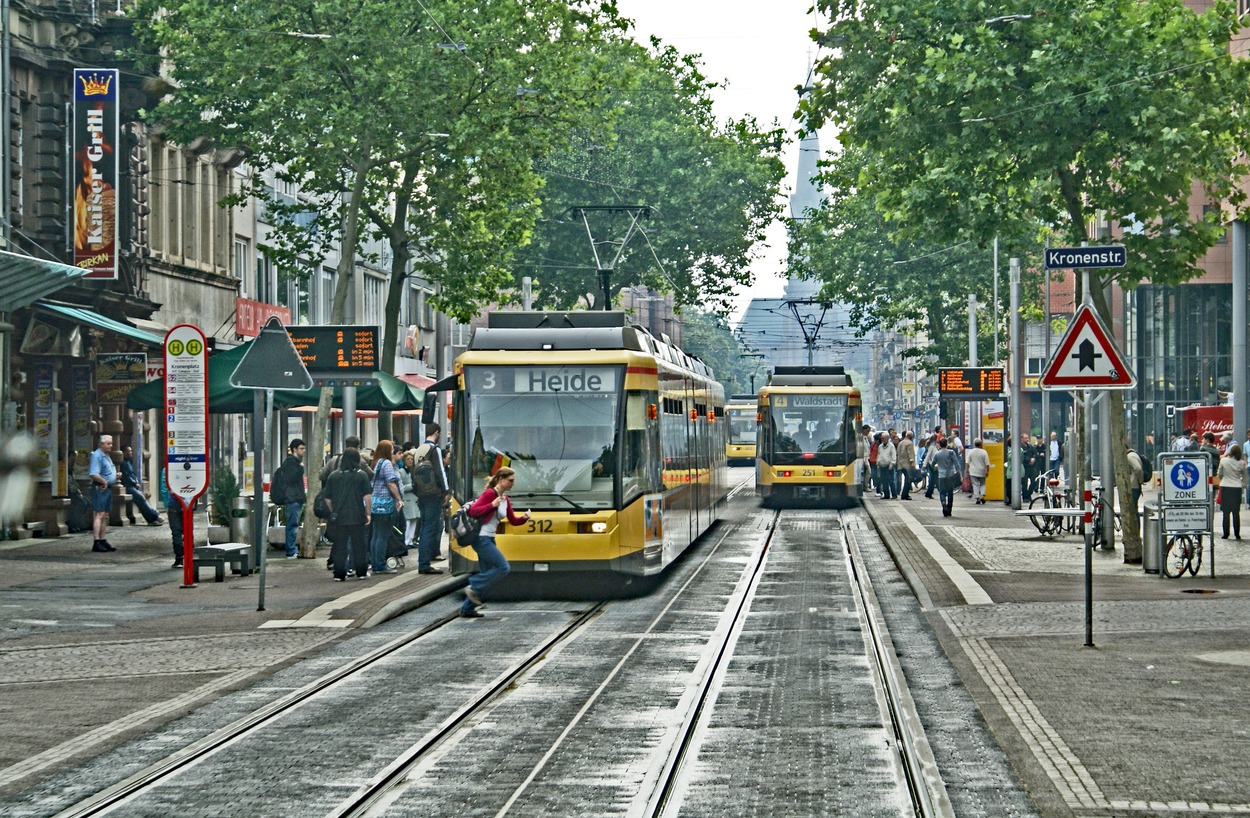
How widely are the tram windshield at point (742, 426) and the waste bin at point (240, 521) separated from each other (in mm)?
53143

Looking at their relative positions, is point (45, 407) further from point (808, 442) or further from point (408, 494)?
point (808, 442)

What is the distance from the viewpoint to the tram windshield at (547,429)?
1956cm

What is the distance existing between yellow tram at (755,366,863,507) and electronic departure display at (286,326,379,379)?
18.4 m

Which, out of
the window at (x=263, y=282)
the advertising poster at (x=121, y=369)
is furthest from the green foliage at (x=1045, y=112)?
the window at (x=263, y=282)

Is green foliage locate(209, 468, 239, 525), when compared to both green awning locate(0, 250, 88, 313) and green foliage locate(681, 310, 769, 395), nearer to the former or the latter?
green awning locate(0, 250, 88, 313)

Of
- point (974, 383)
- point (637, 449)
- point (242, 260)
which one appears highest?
point (242, 260)

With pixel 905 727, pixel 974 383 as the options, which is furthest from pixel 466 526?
pixel 974 383

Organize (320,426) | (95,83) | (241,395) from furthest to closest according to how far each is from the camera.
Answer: (95,83), (241,395), (320,426)

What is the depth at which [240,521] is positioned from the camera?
83.9 ft

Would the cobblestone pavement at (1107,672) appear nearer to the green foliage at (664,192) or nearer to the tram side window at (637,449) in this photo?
the tram side window at (637,449)

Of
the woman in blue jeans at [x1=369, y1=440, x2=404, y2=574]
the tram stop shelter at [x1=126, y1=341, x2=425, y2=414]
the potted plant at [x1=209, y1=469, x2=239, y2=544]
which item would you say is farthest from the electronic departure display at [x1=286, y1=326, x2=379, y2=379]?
the potted plant at [x1=209, y1=469, x2=239, y2=544]

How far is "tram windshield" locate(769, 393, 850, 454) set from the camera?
136 feet

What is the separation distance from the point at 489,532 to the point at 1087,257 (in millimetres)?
6592

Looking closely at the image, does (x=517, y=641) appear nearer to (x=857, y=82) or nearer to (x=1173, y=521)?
(x=1173, y=521)
